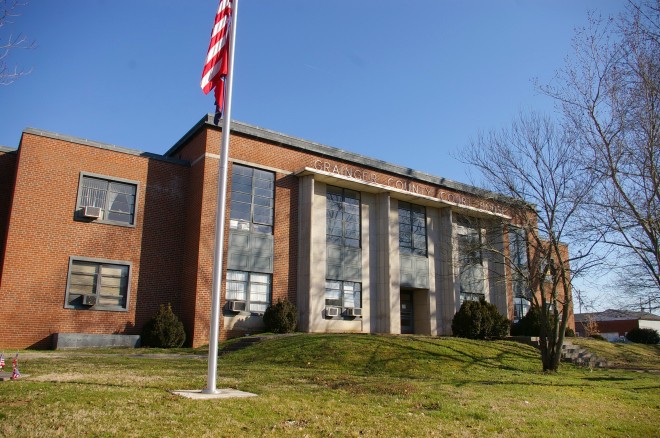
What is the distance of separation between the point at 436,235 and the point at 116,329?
1666 centimetres

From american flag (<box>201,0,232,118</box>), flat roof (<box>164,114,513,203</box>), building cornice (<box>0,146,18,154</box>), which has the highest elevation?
flat roof (<box>164,114,513,203</box>)

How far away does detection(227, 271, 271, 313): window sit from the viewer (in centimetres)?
2242

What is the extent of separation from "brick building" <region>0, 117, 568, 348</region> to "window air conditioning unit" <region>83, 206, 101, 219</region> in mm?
49

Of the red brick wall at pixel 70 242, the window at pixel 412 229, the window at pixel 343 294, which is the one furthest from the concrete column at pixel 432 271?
the red brick wall at pixel 70 242

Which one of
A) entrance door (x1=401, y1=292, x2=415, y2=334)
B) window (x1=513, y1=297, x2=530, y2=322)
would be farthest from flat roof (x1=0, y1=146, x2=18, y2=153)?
window (x1=513, y1=297, x2=530, y2=322)

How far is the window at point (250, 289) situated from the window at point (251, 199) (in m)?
1.96

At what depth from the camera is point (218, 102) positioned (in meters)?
10.1

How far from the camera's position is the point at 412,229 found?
28.6 metres

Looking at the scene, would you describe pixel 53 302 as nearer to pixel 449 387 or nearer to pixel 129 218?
pixel 129 218

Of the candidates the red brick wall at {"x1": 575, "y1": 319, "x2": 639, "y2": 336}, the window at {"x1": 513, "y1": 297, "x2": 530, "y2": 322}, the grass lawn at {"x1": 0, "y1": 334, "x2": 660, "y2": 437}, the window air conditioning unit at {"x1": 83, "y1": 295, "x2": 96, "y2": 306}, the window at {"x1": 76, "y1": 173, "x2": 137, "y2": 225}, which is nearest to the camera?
the grass lawn at {"x1": 0, "y1": 334, "x2": 660, "y2": 437}

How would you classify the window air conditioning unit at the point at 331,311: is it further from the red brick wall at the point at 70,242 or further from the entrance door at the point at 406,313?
the red brick wall at the point at 70,242

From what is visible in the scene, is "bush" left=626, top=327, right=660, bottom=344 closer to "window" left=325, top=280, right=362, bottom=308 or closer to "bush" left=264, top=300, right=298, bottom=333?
"window" left=325, top=280, right=362, bottom=308

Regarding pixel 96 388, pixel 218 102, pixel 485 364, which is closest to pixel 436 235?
pixel 485 364

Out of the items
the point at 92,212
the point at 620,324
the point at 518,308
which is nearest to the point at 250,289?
the point at 92,212
